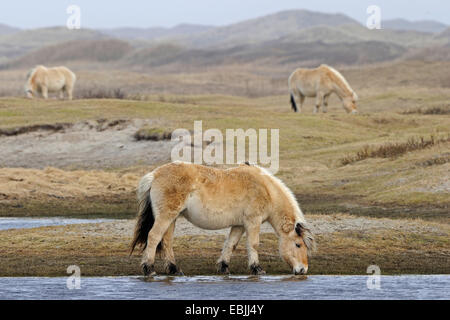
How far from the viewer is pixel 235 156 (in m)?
29.3

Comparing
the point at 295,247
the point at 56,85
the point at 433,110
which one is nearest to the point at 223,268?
the point at 295,247

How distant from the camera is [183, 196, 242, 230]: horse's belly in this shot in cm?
1268

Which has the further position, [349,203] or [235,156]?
[235,156]

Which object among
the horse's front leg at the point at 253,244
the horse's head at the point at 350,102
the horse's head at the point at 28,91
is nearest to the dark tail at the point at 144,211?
the horse's front leg at the point at 253,244

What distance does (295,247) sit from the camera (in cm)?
1285

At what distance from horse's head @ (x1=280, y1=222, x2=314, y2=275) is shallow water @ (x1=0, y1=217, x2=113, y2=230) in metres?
7.85

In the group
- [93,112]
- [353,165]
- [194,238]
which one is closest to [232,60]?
[93,112]

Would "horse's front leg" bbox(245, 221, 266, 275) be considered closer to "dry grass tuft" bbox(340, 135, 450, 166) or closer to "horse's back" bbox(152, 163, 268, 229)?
"horse's back" bbox(152, 163, 268, 229)

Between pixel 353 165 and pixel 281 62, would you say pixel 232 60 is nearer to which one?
pixel 281 62

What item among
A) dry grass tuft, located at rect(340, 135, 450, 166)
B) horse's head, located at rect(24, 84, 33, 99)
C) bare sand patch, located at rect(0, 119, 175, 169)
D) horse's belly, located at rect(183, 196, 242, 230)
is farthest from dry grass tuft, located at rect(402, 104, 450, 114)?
horse's belly, located at rect(183, 196, 242, 230)

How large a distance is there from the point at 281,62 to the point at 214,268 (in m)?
136

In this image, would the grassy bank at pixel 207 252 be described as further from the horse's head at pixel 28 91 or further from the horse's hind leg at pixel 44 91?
the horse's hind leg at pixel 44 91

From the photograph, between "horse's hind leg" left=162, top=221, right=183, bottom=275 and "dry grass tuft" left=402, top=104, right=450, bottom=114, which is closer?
"horse's hind leg" left=162, top=221, right=183, bottom=275

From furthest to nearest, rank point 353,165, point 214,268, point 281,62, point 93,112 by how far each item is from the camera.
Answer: point 281,62 → point 93,112 → point 353,165 → point 214,268
